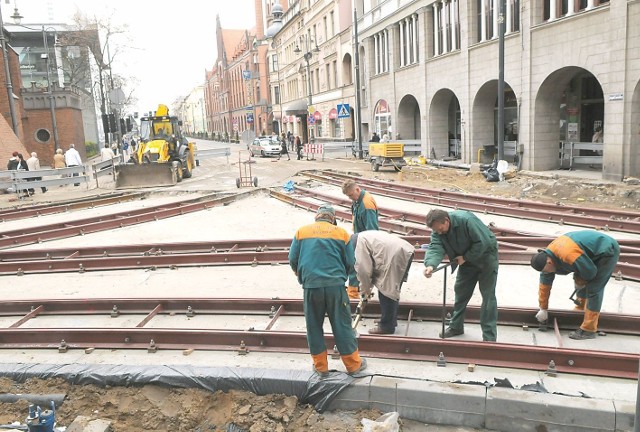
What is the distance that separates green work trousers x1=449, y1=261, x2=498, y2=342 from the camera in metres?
5.83

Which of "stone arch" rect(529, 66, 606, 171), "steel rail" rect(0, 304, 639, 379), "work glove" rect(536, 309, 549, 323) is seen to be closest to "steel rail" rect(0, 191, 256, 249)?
"steel rail" rect(0, 304, 639, 379)

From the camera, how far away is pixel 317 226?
17.2 ft

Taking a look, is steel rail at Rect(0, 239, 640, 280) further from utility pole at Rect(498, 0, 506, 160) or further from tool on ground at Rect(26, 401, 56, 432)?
utility pole at Rect(498, 0, 506, 160)

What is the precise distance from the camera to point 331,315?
17.0ft

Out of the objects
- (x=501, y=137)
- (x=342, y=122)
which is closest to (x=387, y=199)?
(x=501, y=137)

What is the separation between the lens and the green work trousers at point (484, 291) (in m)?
5.83

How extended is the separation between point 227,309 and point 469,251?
3536mm

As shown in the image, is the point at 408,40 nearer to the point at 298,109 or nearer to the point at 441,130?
the point at 441,130

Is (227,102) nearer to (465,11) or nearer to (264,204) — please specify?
(465,11)

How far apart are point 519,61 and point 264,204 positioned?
1226cm

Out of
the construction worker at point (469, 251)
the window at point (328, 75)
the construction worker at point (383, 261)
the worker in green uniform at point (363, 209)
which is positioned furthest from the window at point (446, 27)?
the construction worker at point (469, 251)

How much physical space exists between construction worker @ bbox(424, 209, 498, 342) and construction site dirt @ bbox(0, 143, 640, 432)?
1.52 meters

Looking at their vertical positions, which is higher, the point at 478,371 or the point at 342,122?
the point at 342,122

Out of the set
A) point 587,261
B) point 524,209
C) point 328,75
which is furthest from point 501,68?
point 328,75
